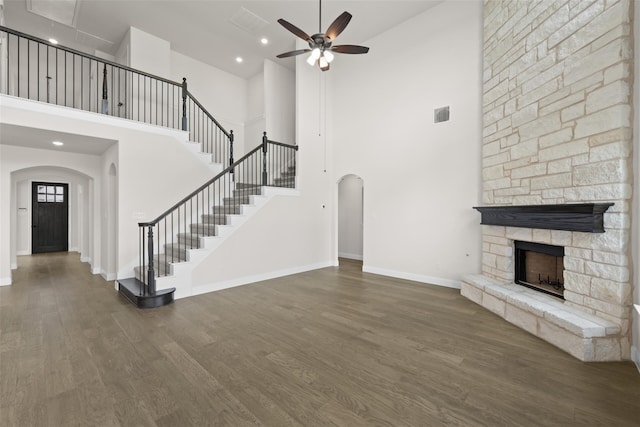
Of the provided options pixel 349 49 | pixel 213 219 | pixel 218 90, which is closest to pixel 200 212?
pixel 213 219

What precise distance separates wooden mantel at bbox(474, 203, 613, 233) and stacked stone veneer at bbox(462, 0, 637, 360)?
0.34 feet

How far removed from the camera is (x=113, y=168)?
5.33 metres

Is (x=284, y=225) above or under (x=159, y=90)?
under

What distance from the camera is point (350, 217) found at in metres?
8.37

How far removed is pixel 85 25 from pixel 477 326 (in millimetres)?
9202

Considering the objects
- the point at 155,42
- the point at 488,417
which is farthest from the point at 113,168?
the point at 488,417

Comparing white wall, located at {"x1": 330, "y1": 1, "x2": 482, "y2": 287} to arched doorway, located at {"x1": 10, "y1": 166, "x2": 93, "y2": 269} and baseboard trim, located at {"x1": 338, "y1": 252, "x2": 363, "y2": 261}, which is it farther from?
arched doorway, located at {"x1": 10, "y1": 166, "x2": 93, "y2": 269}

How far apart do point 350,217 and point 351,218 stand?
0.18 ft

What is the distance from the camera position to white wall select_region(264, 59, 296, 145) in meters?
7.68

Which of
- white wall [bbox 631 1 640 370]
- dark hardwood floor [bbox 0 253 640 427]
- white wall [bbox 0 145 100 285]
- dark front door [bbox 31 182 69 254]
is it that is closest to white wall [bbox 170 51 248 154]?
white wall [bbox 0 145 100 285]

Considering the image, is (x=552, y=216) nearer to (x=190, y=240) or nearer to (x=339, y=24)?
(x=339, y=24)

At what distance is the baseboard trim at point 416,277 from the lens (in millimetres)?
4934

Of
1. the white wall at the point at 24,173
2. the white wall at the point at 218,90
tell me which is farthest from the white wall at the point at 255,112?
the white wall at the point at 24,173

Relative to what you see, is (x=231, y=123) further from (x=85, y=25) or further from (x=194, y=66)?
(x=85, y=25)
